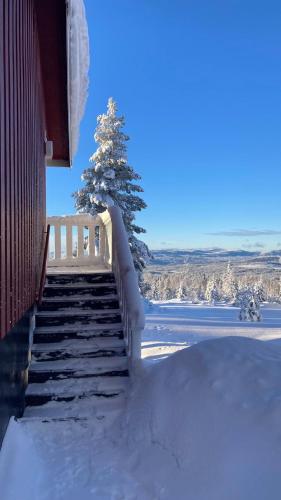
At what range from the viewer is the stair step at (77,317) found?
5.36 meters

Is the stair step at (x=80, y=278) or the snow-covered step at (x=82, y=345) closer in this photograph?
the snow-covered step at (x=82, y=345)

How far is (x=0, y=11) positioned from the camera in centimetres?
271

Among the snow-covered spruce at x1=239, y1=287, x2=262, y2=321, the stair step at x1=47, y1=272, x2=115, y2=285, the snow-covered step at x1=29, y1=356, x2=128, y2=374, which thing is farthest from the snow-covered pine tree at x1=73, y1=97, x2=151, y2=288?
the snow-covered spruce at x1=239, y1=287, x2=262, y2=321

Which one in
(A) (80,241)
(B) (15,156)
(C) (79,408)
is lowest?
(C) (79,408)

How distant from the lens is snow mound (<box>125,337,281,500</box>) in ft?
8.74

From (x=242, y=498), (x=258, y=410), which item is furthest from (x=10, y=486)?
(x=258, y=410)

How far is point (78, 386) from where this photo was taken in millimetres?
4590

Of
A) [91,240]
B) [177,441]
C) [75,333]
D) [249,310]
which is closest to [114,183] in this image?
[91,240]

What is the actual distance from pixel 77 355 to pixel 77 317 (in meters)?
A: 0.69

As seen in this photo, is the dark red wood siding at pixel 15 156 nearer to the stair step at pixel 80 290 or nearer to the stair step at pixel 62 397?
the stair step at pixel 62 397

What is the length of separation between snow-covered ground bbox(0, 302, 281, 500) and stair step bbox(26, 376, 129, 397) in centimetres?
35

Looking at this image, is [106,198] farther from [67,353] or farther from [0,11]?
[0,11]

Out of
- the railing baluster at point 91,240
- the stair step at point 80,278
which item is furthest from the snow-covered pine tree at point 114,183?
the stair step at point 80,278

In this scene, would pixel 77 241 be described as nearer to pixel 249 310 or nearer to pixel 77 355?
pixel 77 355
